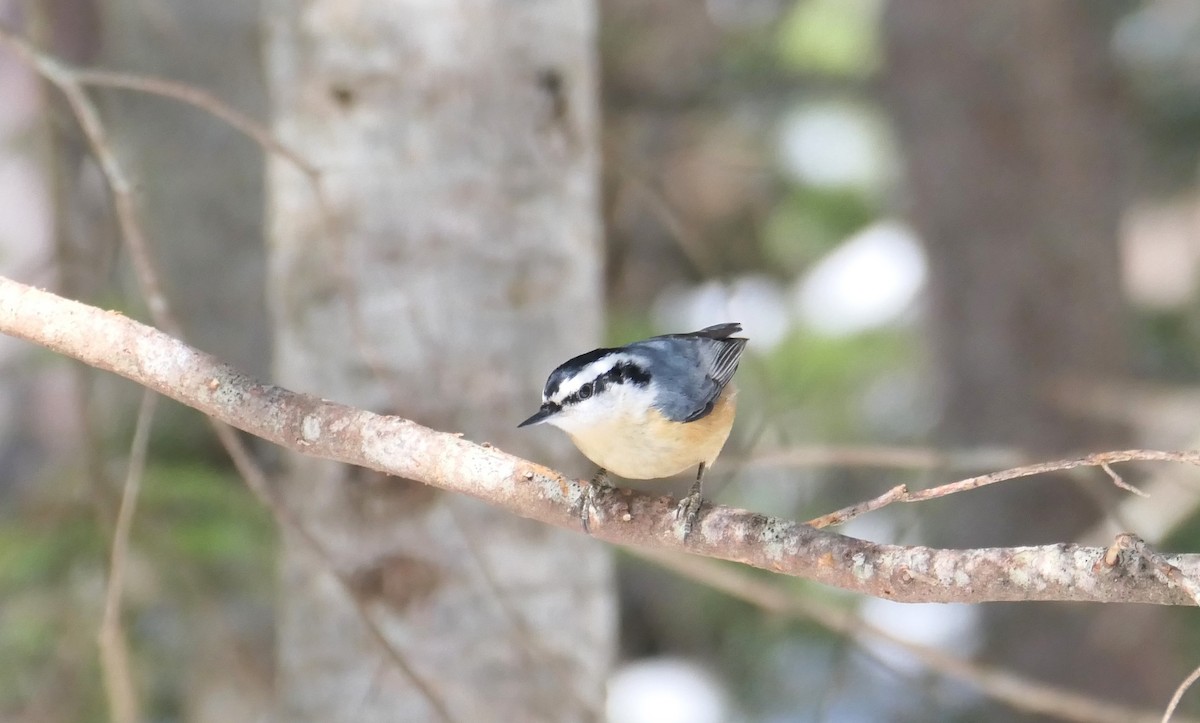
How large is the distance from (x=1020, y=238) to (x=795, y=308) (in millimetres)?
1391

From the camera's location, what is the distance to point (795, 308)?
Result: 20.7 feet

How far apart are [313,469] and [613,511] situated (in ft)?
3.52

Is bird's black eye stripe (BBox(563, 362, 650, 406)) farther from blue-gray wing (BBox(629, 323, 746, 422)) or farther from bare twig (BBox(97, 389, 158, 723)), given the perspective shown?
bare twig (BBox(97, 389, 158, 723))

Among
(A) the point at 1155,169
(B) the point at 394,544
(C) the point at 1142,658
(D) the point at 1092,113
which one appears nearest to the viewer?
(B) the point at 394,544

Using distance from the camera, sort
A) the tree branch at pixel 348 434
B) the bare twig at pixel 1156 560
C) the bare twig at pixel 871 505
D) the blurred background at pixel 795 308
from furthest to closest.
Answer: the blurred background at pixel 795 308, the tree branch at pixel 348 434, the bare twig at pixel 871 505, the bare twig at pixel 1156 560

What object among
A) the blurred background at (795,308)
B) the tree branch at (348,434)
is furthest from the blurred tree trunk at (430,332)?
the tree branch at (348,434)

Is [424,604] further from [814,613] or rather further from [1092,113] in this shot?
[1092,113]

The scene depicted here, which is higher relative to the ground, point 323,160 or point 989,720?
point 323,160

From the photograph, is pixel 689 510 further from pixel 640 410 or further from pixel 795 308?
pixel 795 308

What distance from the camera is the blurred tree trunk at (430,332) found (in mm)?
2682

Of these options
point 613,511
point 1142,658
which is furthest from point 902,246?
point 613,511

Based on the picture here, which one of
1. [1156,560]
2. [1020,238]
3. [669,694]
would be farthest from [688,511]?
[669,694]

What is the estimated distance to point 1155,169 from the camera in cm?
705

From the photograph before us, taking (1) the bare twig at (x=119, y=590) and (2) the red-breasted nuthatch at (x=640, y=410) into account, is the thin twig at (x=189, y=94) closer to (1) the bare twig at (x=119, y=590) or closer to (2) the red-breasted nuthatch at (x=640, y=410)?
(1) the bare twig at (x=119, y=590)
